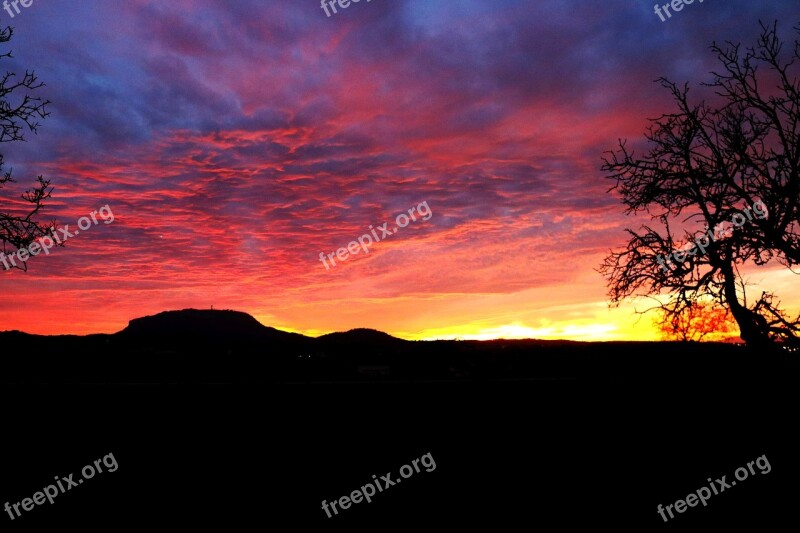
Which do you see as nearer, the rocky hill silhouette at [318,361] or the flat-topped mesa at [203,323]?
the rocky hill silhouette at [318,361]

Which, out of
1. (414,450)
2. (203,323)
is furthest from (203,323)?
(414,450)

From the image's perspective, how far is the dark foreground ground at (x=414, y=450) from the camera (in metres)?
3.57

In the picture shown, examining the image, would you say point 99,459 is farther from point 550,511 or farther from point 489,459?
point 550,511

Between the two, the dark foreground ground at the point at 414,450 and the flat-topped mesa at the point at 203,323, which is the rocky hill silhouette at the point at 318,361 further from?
the flat-topped mesa at the point at 203,323

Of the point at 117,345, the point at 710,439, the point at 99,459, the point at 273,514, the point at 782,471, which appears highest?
the point at 117,345

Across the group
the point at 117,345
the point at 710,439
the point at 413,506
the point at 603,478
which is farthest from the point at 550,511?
the point at 117,345

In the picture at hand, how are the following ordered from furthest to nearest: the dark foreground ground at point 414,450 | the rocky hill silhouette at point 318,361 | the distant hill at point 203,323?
the distant hill at point 203,323, the rocky hill silhouette at point 318,361, the dark foreground ground at point 414,450

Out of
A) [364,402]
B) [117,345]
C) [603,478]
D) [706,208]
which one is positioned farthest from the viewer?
[706,208]

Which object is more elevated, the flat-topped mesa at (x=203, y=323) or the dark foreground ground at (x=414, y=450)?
the flat-topped mesa at (x=203, y=323)

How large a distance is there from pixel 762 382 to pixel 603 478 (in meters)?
1.55

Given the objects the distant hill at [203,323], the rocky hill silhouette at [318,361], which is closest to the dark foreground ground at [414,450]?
the rocky hill silhouette at [318,361]

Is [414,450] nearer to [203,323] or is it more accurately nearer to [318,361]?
[318,361]

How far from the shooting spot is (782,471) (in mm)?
3902

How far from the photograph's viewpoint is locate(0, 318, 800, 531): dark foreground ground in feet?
11.7
